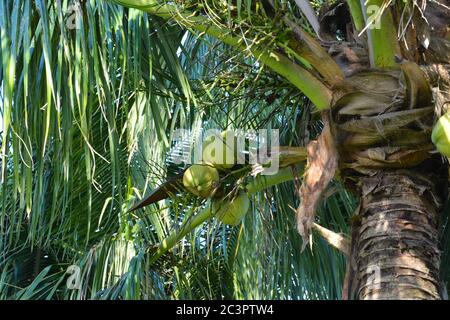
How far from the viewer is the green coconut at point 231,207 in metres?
2.29

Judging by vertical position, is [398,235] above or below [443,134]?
below

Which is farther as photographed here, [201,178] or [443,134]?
[201,178]

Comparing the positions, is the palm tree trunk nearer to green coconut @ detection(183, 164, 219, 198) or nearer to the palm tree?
the palm tree

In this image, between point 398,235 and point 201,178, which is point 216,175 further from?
point 398,235

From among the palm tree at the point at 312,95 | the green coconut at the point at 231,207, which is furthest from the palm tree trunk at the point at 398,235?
the green coconut at the point at 231,207

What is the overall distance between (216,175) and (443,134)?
66 centimetres

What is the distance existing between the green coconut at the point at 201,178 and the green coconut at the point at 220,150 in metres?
0.03

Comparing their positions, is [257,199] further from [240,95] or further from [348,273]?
[348,273]

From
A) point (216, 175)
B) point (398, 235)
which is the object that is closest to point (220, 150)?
point (216, 175)

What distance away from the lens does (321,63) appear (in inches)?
84.7

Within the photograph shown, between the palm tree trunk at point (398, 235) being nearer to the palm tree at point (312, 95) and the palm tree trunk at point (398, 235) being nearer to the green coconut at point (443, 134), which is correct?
the palm tree at point (312, 95)

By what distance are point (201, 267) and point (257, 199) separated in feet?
1.95

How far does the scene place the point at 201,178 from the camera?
2.22 meters

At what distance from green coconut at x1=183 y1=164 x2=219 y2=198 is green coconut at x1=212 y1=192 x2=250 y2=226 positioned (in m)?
0.07
